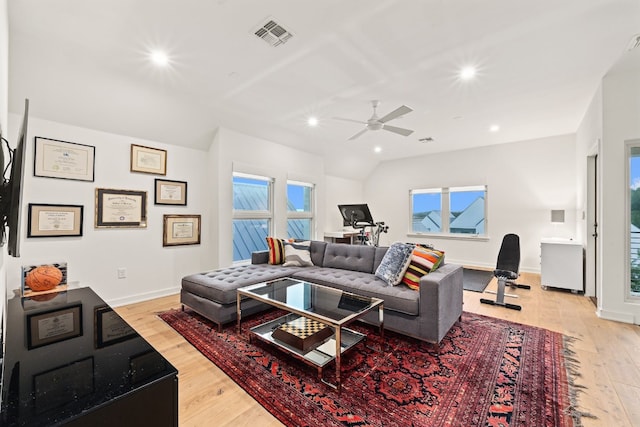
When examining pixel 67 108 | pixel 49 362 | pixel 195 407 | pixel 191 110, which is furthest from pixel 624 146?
pixel 67 108

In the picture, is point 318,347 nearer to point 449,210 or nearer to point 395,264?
point 395,264

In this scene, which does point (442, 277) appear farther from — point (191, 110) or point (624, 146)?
point (191, 110)

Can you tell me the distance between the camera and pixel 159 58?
257 centimetres

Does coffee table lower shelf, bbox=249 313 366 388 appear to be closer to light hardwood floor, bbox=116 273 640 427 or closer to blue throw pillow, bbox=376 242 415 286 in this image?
light hardwood floor, bbox=116 273 640 427

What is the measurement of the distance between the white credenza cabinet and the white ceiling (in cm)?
201

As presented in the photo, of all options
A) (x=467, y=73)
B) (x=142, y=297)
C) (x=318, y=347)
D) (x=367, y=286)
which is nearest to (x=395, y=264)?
(x=367, y=286)

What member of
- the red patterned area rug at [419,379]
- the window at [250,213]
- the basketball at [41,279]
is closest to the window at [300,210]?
the window at [250,213]

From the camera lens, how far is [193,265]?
13.8ft

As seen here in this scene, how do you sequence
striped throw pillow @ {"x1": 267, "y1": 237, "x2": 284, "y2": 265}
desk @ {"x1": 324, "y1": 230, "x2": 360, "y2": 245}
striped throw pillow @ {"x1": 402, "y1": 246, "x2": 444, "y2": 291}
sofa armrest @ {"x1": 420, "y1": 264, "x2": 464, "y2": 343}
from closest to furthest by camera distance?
sofa armrest @ {"x1": 420, "y1": 264, "x2": 464, "y2": 343}
striped throw pillow @ {"x1": 402, "y1": 246, "x2": 444, "y2": 291}
striped throw pillow @ {"x1": 267, "y1": 237, "x2": 284, "y2": 265}
desk @ {"x1": 324, "y1": 230, "x2": 360, "y2": 245}

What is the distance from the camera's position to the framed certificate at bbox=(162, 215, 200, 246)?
3.89 m

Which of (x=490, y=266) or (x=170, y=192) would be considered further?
(x=490, y=266)

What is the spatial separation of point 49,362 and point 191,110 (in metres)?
3.39

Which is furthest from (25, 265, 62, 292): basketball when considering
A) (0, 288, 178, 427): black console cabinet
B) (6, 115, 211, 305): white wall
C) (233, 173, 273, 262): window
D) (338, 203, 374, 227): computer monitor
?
(338, 203, 374, 227): computer monitor

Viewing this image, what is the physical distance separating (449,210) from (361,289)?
15.2 feet
